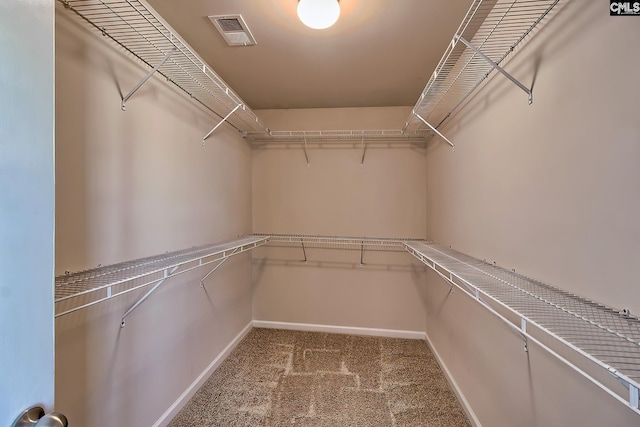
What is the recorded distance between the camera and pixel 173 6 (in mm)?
1311

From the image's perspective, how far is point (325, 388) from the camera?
6.09 feet

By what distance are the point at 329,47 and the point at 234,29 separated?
0.56m

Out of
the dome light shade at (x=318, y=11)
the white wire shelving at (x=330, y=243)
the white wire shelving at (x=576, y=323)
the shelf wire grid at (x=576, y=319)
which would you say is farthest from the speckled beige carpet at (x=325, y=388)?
the dome light shade at (x=318, y=11)

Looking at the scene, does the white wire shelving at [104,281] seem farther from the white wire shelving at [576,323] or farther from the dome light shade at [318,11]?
the dome light shade at [318,11]

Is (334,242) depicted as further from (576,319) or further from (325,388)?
(576,319)

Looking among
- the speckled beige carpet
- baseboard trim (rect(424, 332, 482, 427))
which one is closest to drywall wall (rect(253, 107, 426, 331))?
the speckled beige carpet

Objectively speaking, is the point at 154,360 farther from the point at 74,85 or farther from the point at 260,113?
the point at 260,113

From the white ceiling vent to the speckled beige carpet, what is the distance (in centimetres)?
227

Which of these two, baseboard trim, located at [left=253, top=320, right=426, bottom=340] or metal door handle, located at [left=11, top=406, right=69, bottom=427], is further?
baseboard trim, located at [left=253, top=320, right=426, bottom=340]

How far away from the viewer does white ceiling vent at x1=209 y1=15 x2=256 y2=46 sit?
54.6 inches

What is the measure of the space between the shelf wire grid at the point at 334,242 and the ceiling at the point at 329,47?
1.31 m

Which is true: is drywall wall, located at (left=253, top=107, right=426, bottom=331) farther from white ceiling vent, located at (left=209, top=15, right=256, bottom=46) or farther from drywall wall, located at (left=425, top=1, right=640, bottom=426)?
white ceiling vent, located at (left=209, top=15, right=256, bottom=46)

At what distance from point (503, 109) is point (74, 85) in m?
1.81

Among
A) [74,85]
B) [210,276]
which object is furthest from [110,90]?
[210,276]
